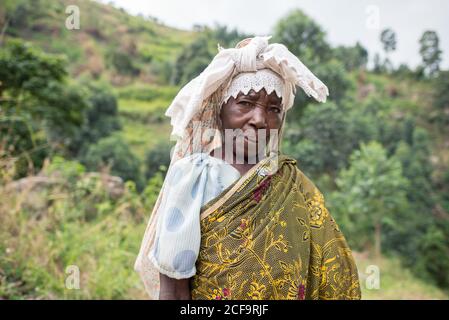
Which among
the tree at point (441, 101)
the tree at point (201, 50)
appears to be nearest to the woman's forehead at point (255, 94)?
the tree at point (201, 50)

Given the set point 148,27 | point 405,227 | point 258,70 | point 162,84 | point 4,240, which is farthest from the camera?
point 148,27

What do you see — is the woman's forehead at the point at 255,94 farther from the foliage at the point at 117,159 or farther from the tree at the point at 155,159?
the tree at the point at 155,159

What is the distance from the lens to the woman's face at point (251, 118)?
57.6 inches

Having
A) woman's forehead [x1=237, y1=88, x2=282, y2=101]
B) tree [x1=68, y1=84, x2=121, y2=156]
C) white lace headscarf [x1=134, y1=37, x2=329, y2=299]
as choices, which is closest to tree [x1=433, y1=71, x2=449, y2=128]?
tree [x1=68, y1=84, x2=121, y2=156]

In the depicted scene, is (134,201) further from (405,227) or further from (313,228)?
(405,227)

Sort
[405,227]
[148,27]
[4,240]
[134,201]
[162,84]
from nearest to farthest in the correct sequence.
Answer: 1. [4,240]
2. [134,201]
3. [405,227]
4. [162,84]
5. [148,27]

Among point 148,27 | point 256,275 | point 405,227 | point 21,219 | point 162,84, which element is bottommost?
point 405,227

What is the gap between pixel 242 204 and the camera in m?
1.41

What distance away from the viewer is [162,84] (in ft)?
85.6

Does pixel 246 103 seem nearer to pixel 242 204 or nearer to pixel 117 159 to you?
pixel 242 204

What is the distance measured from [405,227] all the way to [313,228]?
1075cm

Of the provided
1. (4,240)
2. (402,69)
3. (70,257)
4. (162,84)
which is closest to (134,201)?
(70,257)

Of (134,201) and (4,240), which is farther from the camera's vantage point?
(134,201)
